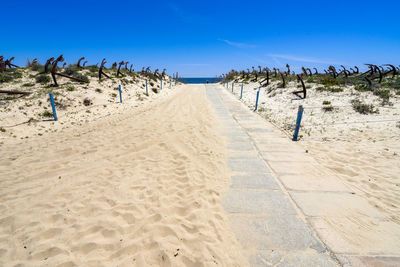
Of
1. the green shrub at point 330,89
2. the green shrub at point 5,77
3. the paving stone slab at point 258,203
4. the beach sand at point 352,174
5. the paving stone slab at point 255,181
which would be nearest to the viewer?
the beach sand at point 352,174

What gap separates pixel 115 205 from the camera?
312 centimetres

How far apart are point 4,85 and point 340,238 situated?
17979 mm

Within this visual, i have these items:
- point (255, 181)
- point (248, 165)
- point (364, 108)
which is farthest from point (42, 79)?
point (364, 108)

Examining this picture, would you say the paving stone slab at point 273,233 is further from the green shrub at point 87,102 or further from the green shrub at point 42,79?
the green shrub at point 42,79

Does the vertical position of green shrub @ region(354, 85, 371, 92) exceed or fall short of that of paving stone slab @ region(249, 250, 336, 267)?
it exceeds it

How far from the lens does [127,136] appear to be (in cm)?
662

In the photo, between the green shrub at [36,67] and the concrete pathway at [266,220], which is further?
the green shrub at [36,67]

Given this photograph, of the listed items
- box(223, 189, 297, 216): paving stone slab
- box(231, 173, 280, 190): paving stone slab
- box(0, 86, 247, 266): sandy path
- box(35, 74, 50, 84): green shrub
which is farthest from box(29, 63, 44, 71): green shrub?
box(223, 189, 297, 216): paving stone slab

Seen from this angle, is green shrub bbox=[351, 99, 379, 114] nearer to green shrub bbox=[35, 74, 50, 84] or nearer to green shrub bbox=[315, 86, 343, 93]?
green shrub bbox=[315, 86, 343, 93]

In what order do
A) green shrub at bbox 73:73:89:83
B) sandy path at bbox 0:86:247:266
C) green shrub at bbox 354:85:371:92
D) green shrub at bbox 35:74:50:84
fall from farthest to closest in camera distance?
green shrub at bbox 73:73:89:83 < green shrub at bbox 35:74:50:84 < green shrub at bbox 354:85:371:92 < sandy path at bbox 0:86:247:266

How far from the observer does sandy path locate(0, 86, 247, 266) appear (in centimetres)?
229

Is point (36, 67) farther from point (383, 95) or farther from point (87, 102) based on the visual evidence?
point (383, 95)

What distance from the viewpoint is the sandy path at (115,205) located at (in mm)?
2289

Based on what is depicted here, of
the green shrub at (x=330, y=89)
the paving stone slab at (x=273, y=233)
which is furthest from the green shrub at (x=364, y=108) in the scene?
the paving stone slab at (x=273, y=233)
